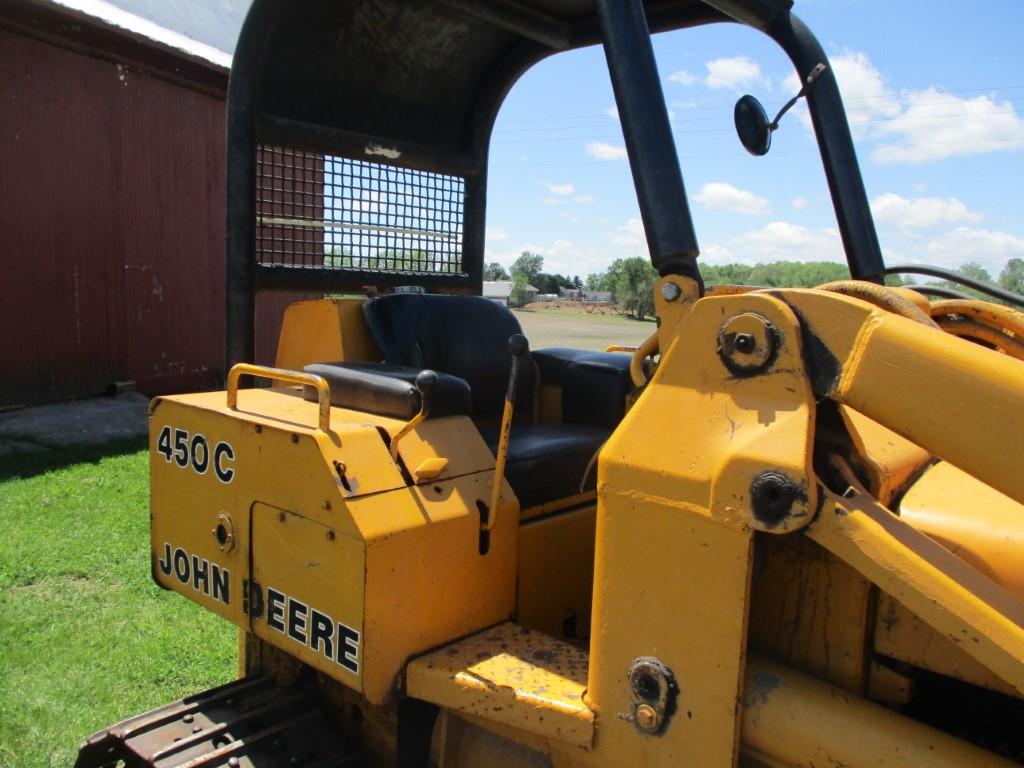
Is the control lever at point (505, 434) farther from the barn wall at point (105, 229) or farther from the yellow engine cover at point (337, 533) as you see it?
the barn wall at point (105, 229)

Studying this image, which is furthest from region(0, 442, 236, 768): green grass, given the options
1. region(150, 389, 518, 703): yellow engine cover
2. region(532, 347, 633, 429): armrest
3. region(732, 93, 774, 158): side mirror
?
region(732, 93, 774, 158): side mirror

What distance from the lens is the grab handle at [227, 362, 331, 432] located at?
76.1 inches

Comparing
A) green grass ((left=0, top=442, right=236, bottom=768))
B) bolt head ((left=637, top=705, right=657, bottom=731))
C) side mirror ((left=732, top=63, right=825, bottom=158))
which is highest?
side mirror ((left=732, top=63, right=825, bottom=158))

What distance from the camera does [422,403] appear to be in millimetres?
1980

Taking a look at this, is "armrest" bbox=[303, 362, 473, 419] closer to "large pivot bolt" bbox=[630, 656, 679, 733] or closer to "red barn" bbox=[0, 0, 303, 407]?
"large pivot bolt" bbox=[630, 656, 679, 733]

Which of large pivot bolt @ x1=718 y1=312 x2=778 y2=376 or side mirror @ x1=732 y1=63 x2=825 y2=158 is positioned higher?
side mirror @ x1=732 y1=63 x2=825 y2=158

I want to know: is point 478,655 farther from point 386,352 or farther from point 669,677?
point 386,352

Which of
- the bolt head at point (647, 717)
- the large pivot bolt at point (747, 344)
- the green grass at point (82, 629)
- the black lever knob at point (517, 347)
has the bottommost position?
the green grass at point (82, 629)

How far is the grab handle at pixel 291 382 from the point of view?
1.93m

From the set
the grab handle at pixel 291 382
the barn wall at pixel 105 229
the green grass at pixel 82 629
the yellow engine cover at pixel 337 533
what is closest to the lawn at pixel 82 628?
the green grass at pixel 82 629

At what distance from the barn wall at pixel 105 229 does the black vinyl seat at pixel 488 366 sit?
→ 5.83 metres

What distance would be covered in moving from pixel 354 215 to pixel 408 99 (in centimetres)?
41

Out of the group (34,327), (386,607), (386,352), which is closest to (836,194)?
(386,352)

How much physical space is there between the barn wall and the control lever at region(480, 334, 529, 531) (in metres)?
6.86
